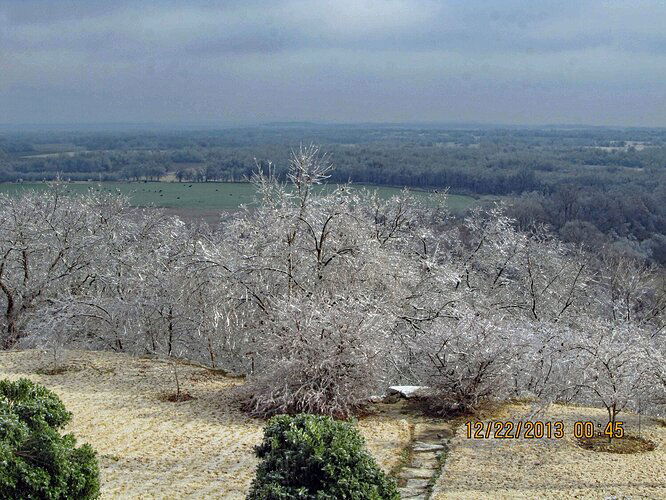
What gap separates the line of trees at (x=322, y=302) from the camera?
389 inches

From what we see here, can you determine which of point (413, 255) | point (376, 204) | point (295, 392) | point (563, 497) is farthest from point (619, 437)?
point (376, 204)

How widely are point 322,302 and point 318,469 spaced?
5.45 meters

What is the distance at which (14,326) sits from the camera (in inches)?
626

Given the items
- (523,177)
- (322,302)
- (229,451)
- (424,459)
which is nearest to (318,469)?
(424,459)

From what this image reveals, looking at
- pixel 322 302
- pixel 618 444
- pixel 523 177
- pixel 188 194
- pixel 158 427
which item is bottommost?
pixel 158 427

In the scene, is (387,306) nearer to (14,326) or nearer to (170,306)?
(170,306)

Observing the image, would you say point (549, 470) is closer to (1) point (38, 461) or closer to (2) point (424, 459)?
(2) point (424, 459)

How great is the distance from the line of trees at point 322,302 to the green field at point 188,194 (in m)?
16.0

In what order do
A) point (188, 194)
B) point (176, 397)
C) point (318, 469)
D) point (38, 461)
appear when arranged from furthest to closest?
point (188, 194)
point (176, 397)
point (38, 461)
point (318, 469)

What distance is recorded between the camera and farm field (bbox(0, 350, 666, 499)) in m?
7.23

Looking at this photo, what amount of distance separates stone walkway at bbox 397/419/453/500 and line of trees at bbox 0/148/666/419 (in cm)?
69

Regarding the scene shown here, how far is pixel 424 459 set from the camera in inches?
327

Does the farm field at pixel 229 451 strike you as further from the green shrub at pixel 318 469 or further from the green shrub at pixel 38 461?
the green shrub at pixel 318 469

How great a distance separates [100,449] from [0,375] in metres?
4.60
